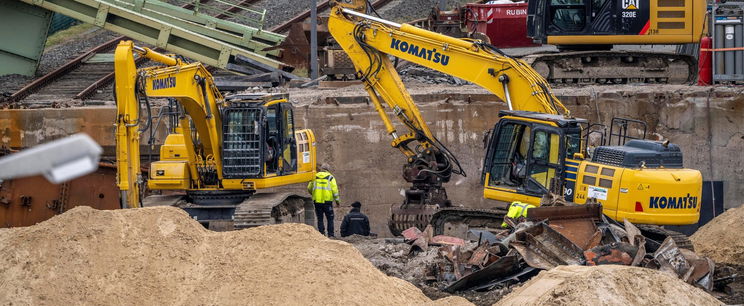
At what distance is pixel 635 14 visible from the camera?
75.3 feet

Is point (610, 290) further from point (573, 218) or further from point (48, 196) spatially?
point (48, 196)

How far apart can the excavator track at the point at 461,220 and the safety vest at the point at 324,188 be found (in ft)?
6.14

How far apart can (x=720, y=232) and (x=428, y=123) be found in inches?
266

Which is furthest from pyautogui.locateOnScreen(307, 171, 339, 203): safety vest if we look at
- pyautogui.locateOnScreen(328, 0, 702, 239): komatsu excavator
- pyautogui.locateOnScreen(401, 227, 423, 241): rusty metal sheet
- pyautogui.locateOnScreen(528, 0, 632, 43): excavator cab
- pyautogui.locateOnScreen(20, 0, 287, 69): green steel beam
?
pyautogui.locateOnScreen(20, 0, 287, 69): green steel beam

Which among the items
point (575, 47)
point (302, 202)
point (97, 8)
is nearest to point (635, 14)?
point (575, 47)

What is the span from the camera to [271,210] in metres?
17.5

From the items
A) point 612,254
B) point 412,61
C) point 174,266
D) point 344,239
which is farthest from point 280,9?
point 174,266

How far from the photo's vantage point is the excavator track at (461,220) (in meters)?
18.5

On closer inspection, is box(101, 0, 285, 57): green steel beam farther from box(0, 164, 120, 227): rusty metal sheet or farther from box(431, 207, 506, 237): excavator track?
box(431, 207, 506, 237): excavator track

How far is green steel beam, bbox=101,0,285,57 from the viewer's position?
91.4 feet

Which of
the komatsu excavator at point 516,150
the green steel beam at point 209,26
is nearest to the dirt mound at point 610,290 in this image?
the komatsu excavator at point 516,150

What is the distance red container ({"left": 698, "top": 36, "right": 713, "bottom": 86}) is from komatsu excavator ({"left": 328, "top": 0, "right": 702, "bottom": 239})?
620 centimetres

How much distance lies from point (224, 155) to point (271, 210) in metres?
1.30

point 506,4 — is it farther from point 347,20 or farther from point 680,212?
point 680,212
